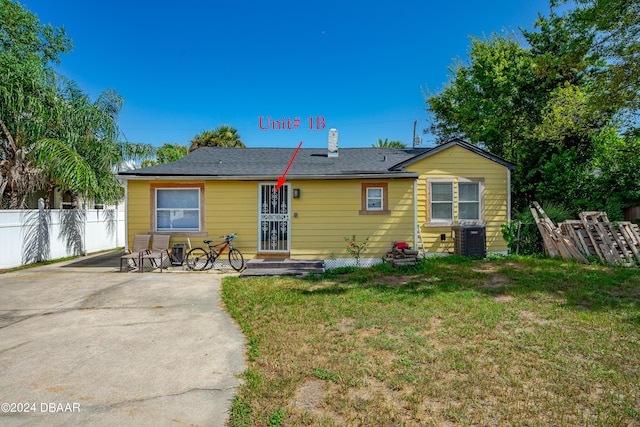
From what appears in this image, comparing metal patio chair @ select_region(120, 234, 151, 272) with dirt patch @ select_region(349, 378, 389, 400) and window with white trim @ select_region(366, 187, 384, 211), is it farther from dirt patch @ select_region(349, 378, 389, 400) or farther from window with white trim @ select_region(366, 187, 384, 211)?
dirt patch @ select_region(349, 378, 389, 400)

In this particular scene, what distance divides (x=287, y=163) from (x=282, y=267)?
3886 millimetres

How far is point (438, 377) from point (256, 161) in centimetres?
908

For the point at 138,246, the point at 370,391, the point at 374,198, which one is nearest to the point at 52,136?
the point at 138,246

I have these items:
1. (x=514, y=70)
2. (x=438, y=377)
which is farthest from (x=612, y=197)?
(x=438, y=377)

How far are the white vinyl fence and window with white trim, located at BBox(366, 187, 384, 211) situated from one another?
34.6 ft

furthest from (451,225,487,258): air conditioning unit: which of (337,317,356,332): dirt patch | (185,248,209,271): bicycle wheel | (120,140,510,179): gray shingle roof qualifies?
(185,248,209,271): bicycle wheel

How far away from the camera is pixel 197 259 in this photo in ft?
28.0

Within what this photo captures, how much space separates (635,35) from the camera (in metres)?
9.75

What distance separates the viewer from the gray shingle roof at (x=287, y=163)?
28.6 ft

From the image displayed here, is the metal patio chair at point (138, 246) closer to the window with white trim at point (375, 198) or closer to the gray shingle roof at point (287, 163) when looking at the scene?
the gray shingle roof at point (287, 163)

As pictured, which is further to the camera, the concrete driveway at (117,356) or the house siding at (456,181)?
the house siding at (456,181)

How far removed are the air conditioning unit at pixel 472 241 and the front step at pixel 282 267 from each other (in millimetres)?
4447

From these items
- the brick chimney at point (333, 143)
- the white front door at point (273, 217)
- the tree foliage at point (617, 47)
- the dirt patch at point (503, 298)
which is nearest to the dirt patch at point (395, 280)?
the dirt patch at point (503, 298)

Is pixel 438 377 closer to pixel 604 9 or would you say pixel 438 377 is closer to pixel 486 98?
pixel 604 9
